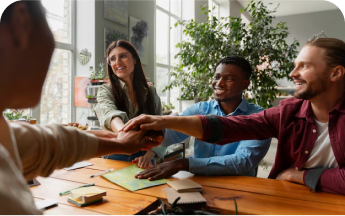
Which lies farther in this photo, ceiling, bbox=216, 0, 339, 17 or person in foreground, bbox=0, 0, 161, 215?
ceiling, bbox=216, 0, 339, 17

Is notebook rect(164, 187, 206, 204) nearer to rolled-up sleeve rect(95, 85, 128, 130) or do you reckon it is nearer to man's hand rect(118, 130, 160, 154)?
man's hand rect(118, 130, 160, 154)

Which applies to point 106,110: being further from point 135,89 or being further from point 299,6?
point 299,6

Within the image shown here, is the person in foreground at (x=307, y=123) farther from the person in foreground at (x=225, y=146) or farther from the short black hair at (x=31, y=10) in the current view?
the short black hair at (x=31, y=10)

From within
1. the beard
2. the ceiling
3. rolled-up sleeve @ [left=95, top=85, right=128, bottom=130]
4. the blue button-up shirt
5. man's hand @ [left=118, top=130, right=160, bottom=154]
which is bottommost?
the blue button-up shirt

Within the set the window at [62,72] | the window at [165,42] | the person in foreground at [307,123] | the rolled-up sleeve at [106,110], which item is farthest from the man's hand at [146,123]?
the window at [165,42]

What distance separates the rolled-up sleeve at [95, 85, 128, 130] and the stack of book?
2.60 feet

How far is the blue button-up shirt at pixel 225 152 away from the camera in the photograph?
59.0 inches

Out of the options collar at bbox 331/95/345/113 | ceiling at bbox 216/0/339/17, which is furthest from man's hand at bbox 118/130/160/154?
ceiling at bbox 216/0/339/17

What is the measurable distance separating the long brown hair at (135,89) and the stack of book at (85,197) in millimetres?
1128

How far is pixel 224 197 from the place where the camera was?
117 cm

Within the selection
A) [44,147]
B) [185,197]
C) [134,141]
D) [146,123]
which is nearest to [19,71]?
[44,147]

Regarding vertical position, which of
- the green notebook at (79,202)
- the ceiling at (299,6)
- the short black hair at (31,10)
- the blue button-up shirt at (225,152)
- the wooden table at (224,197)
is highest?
the ceiling at (299,6)

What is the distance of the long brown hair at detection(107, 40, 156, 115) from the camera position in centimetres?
222

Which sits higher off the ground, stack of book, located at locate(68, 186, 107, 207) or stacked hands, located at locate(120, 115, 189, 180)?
stacked hands, located at locate(120, 115, 189, 180)
